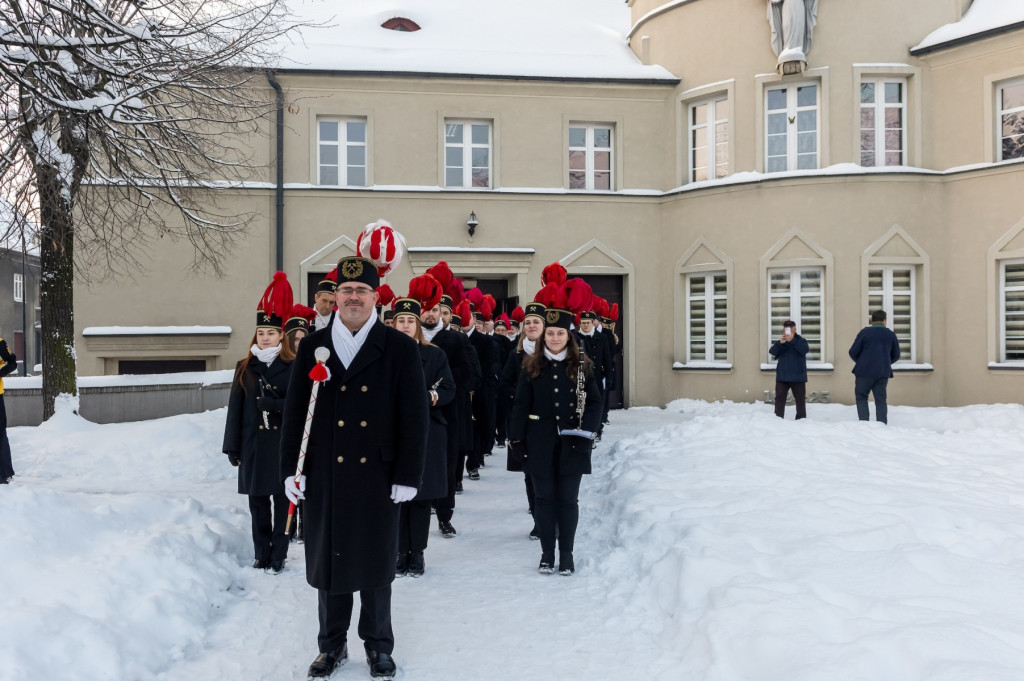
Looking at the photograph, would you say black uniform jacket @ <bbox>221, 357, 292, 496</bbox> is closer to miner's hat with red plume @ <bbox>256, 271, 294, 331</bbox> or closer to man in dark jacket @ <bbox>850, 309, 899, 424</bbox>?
miner's hat with red plume @ <bbox>256, 271, 294, 331</bbox>

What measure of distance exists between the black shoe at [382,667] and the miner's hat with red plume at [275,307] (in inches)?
114

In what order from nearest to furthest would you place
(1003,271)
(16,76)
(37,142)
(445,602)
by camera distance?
(445,602)
(16,76)
(37,142)
(1003,271)

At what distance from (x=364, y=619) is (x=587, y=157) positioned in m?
16.5

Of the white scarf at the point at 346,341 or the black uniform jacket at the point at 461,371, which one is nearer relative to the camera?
the white scarf at the point at 346,341

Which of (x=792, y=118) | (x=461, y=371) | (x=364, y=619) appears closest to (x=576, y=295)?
(x=461, y=371)

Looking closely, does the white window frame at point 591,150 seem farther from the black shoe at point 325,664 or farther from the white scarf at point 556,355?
the black shoe at point 325,664

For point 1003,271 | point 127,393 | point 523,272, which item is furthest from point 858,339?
point 127,393

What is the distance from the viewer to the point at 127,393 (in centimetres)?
1322

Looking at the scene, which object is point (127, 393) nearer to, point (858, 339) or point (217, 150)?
point (217, 150)

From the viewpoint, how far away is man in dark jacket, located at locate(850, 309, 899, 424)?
1417cm

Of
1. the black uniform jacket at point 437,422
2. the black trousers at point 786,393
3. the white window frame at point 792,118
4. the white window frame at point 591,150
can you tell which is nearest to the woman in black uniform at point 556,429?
the black uniform jacket at point 437,422

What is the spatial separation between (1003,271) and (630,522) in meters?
13.3

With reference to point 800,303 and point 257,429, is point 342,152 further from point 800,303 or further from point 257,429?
point 257,429

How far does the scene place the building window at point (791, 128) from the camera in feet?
59.1
